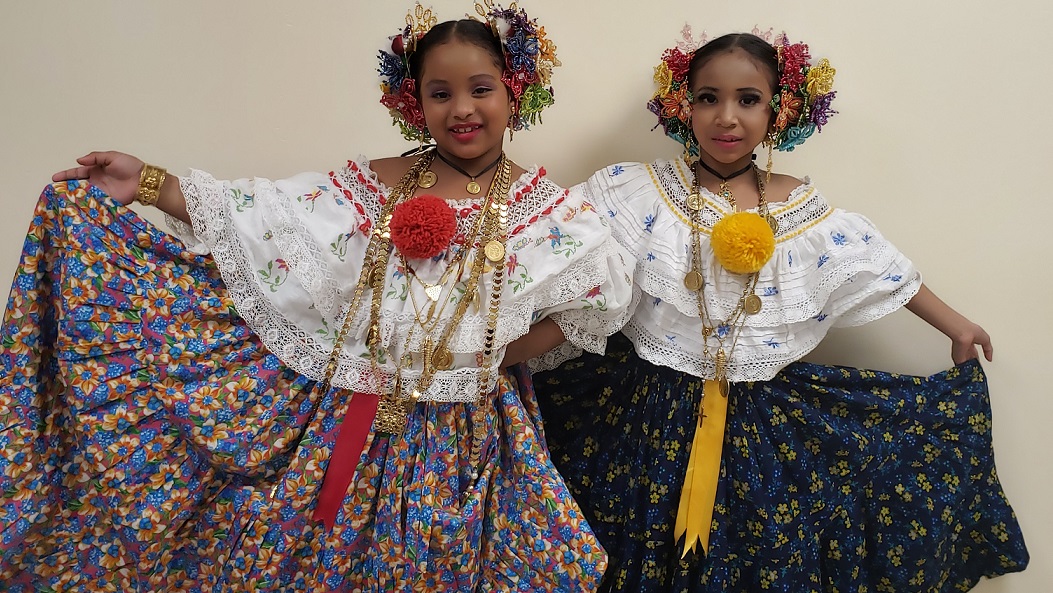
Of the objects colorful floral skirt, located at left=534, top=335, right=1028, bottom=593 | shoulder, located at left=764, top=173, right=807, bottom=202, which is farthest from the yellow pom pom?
colorful floral skirt, located at left=534, top=335, right=1028, bottom=593

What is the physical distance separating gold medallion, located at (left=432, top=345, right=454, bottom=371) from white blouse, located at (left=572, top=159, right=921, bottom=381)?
36cm

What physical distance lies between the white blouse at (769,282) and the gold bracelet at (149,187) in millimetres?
667

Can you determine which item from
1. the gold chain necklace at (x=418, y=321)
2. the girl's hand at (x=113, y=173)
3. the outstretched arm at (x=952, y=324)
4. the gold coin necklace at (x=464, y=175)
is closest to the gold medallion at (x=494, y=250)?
the gold chain necklace at (x=418, y=321)

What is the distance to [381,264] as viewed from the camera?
48.4 inches

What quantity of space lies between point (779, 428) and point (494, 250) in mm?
614

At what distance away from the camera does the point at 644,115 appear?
167 centimetres

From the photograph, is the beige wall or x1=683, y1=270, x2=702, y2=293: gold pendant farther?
the beige wall

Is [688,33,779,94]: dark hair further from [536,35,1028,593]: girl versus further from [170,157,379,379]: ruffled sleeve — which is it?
[170,157,379,379]: ruffled sleeve

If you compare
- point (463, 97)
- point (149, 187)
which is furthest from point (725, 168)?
point (149, 187)

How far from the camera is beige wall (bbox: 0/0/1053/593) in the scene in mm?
1600

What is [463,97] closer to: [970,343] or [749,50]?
[749,50]

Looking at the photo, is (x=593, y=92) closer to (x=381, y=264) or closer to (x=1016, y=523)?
(x=381, y=264)

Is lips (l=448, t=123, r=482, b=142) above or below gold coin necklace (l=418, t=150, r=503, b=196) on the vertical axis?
above

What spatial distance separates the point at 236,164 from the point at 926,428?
4.83ft
